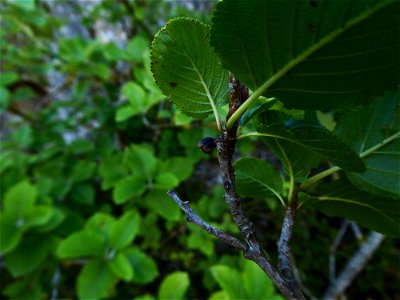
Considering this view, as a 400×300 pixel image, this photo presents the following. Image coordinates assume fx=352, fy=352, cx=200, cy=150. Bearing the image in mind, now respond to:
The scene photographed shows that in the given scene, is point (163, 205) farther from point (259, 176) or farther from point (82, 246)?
point (259, 176)

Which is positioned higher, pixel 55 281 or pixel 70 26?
pixel 70 26

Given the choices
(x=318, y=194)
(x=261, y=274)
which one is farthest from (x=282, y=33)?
(x=261, y=274)

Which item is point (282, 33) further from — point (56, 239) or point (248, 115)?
point (56, 239)

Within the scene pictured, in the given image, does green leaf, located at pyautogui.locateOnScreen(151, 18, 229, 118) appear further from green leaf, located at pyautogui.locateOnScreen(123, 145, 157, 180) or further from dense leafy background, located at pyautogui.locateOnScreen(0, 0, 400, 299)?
green leaf, located at pyautogui.locateOnScreen(123, 145, 157, 180)

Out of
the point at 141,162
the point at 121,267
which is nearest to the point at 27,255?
the point at 121,267

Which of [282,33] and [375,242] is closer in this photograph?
[282,33]

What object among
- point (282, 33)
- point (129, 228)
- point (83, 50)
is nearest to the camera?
point (282, 33)

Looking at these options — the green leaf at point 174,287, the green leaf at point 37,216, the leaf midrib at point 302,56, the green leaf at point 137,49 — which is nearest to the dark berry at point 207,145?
the leaf midrib at point 302,56
